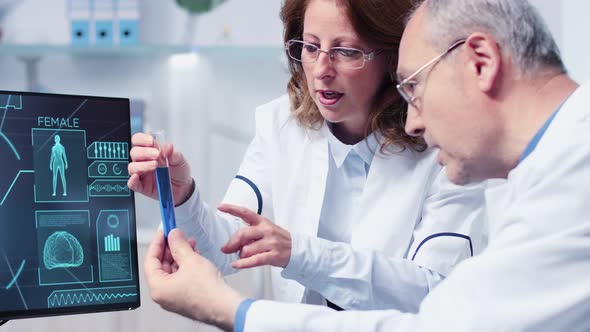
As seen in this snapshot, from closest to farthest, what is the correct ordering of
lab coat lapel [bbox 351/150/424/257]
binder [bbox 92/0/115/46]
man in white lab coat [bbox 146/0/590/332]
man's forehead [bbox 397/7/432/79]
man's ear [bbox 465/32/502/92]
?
man in white lab coat [bbox 146/0/590/332], man's ear [bbox 465/32/502/92], man's forehead [bbox 397/7/432/79], lab coat lapel [bbox 351/150/424/257], binder [bbox 92/0/115/46]

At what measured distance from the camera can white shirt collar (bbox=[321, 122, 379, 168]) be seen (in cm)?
169

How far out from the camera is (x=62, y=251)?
1283 millimetres

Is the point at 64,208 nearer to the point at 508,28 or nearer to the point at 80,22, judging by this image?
the point at 508,28

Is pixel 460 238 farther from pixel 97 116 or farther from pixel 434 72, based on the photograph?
pixel 97 116

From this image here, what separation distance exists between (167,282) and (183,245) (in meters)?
0.07

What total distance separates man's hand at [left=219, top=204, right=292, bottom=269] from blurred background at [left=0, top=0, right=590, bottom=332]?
62.3 inches

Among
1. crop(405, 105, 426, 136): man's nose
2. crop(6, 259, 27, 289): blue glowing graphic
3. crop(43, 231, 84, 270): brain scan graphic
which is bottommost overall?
crop(6, 259, 27, 289): blue glowing graphic

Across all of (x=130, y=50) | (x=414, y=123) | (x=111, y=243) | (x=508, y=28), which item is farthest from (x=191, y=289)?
(x=130, y=50)

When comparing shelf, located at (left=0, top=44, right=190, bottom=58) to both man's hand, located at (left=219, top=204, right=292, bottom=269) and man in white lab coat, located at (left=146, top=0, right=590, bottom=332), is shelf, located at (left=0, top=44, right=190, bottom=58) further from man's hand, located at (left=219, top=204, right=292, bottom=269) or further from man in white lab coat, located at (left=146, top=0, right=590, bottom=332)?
man in white lab coat, located at (left=146, top=0, right=590, bottom=332)

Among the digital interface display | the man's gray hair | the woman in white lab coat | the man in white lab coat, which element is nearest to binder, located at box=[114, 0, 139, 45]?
the woman in white lab coat

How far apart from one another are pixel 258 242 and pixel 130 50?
5.80ft

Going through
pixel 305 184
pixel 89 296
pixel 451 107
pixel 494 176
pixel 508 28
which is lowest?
pixel 89 296

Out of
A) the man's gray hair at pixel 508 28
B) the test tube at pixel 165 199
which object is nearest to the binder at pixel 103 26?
the test tube at pixel 165 199

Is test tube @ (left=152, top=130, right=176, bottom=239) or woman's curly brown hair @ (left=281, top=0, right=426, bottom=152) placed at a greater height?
woman's curly brown hair @ (left=281, top=0, right=426, bottom=152)
